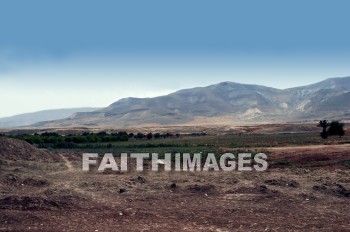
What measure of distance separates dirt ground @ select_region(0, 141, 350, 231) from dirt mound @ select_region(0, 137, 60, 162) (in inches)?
149

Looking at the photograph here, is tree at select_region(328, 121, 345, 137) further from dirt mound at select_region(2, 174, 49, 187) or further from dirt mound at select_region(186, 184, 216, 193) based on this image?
dirt mound at select_region(2, 174, 49, 187)

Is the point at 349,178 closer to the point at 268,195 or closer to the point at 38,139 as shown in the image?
the point at 268,195

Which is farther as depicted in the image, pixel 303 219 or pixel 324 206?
pixel 324 206

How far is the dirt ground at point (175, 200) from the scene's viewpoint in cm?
1527

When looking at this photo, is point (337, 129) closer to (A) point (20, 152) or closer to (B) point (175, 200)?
(A) point (20, 152)

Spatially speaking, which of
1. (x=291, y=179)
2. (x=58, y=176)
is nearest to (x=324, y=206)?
(x=291, y=179)

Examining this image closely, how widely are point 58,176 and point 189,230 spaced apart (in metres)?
13.6

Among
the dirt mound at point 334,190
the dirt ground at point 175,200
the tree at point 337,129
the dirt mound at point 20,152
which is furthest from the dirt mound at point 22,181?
the tree at point 337,129

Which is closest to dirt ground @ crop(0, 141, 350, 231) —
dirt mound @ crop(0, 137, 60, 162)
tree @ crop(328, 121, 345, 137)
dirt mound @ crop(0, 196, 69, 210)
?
dirt mound @ crop(0, 196, 69, 210)

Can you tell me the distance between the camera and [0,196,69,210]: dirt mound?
1692 centimetres

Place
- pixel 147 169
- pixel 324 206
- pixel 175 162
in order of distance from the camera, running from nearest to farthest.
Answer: pixel 324 206
pixel 147 169
pixel 175 162

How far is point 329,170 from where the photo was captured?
26.8 m

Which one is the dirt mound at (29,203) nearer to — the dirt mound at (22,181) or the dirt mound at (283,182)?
the dirt mound at (22,181)

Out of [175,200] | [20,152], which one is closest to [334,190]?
[175,200]
